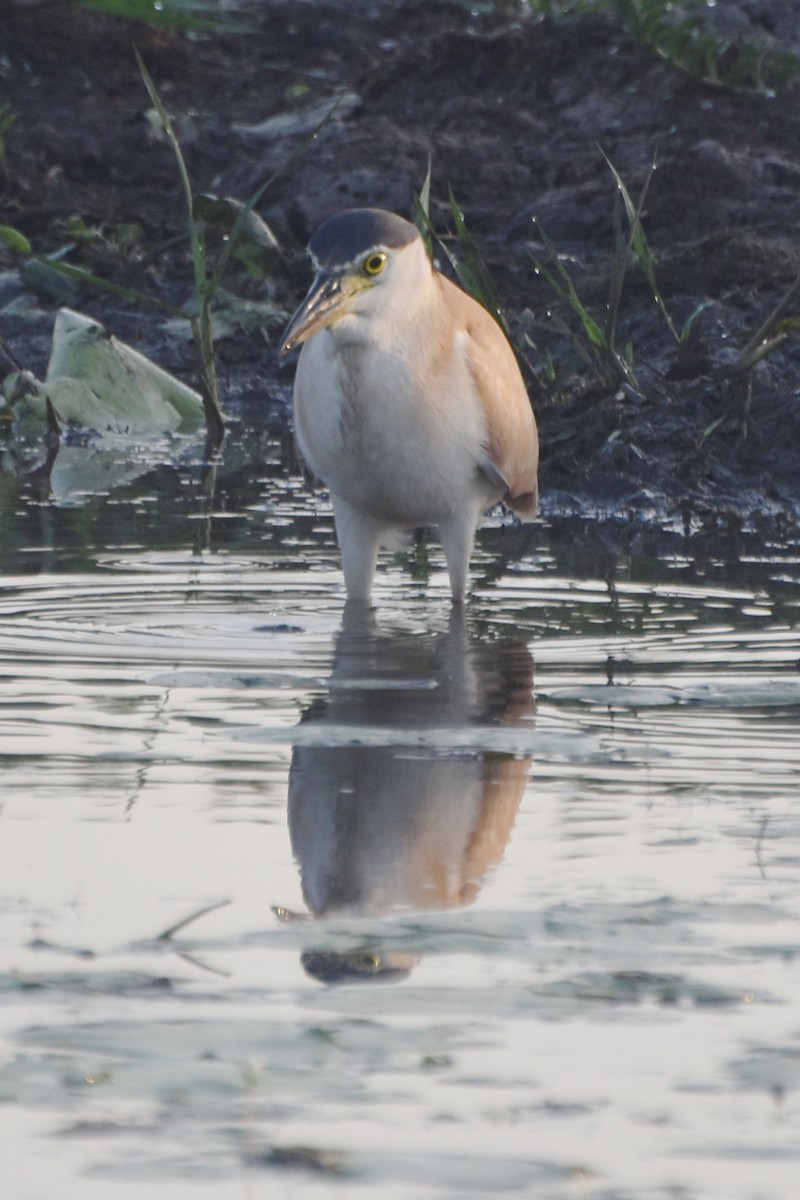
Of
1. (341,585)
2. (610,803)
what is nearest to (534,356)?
(341,585)

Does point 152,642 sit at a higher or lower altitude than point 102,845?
lower

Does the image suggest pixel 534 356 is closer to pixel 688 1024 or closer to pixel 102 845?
pixel 102 845

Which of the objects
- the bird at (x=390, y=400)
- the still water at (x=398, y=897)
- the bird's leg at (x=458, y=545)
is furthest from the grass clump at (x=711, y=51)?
the still water at (x=398, y=897)

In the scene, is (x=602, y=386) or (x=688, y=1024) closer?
(x=688, y=1024)

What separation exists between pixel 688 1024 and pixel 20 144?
13.3 metres

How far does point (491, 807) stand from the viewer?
4.29 m

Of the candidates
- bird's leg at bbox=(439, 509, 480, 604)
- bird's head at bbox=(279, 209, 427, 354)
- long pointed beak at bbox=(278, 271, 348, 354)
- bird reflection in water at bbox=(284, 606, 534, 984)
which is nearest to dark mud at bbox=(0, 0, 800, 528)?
bird's leg at bbox=(439, 509, 480, 604)

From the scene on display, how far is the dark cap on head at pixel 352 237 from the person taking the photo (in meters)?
6.49

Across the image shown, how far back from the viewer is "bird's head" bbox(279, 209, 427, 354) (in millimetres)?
6438

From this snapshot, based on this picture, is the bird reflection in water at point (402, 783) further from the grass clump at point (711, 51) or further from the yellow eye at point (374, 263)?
the grass clump at point (711, 51)

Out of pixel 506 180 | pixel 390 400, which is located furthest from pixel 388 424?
pixel 506 180

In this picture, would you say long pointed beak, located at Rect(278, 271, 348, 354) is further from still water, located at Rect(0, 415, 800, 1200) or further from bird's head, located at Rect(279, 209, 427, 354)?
still water, located at Rect(0, 415, 800, 1200)

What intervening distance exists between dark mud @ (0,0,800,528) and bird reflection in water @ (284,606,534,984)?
10.2 ft

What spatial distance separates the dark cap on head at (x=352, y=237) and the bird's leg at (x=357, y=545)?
0.89 metres
